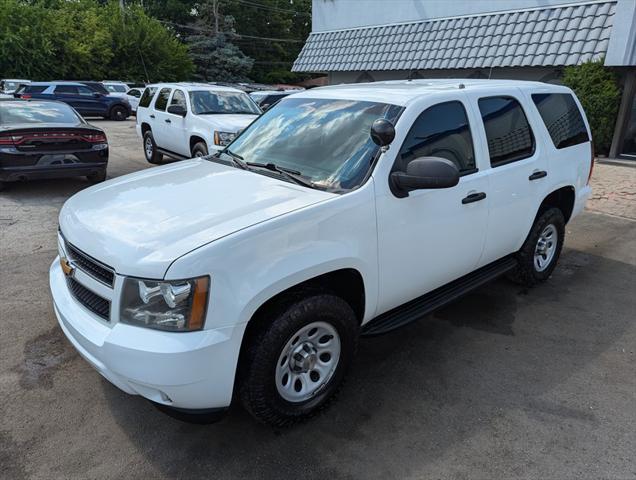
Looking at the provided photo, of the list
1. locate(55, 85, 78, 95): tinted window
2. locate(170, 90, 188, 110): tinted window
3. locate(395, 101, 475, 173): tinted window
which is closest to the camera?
locate(395, 101, 475, 173): tinted window

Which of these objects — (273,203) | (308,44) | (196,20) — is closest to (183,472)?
(273,203)

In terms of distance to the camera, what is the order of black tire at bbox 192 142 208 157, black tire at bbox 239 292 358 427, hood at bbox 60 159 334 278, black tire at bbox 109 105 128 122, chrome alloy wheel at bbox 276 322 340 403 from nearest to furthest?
hood at bbox 60 159 334 278, black tire at bbox 239 292 358 427, chrome alloy wheel at bbox 276 322 340 403, black tire at bbox 192 142 208 157, black tire at bbox 109 105 128 122

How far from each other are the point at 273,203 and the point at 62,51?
33.1 m

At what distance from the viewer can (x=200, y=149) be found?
29.5ft

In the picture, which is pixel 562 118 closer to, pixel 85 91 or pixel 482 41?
pixel 482 41

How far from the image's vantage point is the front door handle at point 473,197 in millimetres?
3374

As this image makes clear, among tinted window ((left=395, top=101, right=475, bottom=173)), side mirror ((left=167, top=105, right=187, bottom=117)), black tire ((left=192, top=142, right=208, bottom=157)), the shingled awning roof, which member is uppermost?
the shingled awning roof

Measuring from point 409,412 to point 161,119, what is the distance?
9.05 meters

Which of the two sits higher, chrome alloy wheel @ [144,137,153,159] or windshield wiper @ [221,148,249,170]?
windshield wiper @ [221,148,249,170]

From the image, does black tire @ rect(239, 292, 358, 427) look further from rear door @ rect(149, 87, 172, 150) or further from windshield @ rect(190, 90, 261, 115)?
rear door @ rect(149, 87, 172, 150)

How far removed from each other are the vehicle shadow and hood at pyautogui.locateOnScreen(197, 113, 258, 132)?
5.60 metres

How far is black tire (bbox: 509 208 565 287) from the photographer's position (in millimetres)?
4371

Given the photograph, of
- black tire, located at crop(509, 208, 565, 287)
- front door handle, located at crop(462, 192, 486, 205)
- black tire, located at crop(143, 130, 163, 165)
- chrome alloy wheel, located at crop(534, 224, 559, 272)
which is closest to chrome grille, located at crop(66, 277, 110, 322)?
front door handle, located at crop(462, 192, 486, 205)

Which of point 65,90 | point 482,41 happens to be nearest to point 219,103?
point 482,41
